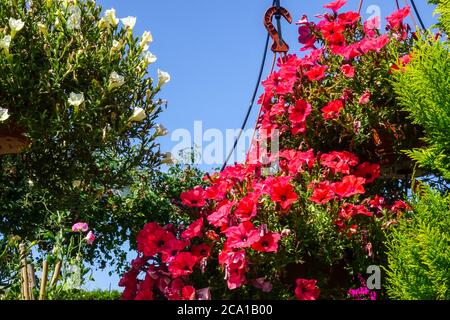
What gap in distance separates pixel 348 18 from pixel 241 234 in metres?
2.04

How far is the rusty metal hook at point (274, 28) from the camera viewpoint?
4766 millimetres

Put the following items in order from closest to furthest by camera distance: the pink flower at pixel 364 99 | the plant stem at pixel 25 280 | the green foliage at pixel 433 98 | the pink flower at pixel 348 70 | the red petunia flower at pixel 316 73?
the green foliage at pixel 433 98 → the plant stem at pixel 25 280 → the pink flower at pixel 364 99 → the pink flower at pixel 348 70 → the red petunia flower at pixel 316 73

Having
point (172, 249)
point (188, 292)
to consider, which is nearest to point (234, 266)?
point (188, 292)

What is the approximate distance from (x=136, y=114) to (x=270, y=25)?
1.36m

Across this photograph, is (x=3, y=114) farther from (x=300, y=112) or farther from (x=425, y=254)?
(x=425, y=254)

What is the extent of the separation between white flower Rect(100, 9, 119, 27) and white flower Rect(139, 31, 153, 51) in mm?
279

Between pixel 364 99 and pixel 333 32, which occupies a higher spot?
pixel 333 32

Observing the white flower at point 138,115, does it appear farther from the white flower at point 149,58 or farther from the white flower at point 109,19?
the white flower at point 109,19

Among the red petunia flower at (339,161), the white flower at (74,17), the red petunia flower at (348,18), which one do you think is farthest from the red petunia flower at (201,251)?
the white flower at (74,17)

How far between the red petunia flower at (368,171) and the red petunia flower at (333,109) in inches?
16.7

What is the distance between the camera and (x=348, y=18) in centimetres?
452

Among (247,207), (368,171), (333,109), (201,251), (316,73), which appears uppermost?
(316,73)

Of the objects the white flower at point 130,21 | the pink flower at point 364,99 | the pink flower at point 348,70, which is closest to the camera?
the pink flower at point 364,99

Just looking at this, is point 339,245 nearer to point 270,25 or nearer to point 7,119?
point 270,25
